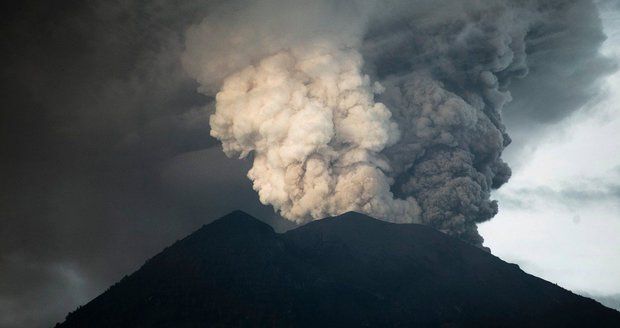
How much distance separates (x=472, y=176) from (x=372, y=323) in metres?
24.7

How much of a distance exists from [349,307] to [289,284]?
9.15 metres

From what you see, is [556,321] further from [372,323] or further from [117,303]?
[117,303]

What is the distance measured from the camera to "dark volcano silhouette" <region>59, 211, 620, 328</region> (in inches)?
2450

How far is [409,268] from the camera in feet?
250

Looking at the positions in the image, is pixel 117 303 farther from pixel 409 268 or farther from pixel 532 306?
pixel 532 306

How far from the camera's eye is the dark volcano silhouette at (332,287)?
62.2 meters

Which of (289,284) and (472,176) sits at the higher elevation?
(472,176)

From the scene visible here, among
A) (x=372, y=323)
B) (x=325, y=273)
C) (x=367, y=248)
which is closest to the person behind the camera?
(x=372, y=323)

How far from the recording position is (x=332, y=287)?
69750 millimetres

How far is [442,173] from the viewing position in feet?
228

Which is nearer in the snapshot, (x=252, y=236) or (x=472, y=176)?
(x=472, y=176)

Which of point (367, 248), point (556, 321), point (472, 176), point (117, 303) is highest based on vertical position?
point (472, 176)

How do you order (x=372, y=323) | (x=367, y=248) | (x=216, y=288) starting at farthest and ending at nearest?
(x=367, y=248) → (x=216, y=288) → (x=372, y=323)

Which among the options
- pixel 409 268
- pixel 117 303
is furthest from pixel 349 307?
pixel 117 303
